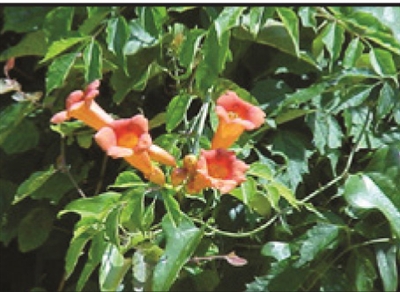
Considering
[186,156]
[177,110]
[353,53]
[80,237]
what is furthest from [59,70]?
[353,53]

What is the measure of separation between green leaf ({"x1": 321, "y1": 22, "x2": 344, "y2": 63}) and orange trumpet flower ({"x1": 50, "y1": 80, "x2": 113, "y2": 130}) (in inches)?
21.3

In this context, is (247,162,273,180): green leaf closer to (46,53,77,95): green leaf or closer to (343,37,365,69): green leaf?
(343,37,365,69): green leaf

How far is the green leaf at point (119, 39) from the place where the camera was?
189 centimetres

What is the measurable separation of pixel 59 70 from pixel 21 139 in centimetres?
36

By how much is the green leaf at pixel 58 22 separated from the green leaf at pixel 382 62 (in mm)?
684

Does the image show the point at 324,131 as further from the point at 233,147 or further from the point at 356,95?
the point at 233,147

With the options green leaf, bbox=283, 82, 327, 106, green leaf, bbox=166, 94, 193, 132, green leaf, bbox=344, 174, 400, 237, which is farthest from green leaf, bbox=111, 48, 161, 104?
green leaf, bbox=344, 174, 400, 237

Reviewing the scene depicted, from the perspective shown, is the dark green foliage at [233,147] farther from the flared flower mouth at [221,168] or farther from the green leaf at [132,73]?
the flared flower mouth at [221,168]

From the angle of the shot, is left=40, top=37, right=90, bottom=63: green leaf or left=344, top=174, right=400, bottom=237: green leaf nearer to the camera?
left=344, top=174, right=400, bottom=237: green leaf

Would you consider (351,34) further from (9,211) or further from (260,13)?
(9,211)

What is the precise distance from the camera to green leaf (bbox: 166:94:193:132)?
1.78 metres

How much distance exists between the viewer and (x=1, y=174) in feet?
7.70

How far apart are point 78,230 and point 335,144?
2.02 ft

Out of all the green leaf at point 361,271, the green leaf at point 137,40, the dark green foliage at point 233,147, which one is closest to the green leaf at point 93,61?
the dark green foliage at point 233,147
